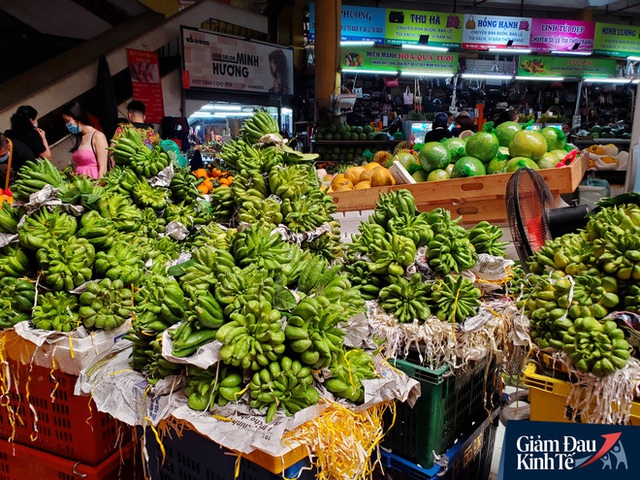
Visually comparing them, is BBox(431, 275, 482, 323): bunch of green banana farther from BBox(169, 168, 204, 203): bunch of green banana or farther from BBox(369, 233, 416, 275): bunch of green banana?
BBox(169, 168, 204, 203): bunch of green banana

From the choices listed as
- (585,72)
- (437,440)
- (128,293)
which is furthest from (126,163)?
(585,72)

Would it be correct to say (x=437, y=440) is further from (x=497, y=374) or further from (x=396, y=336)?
(x=497, y=374)

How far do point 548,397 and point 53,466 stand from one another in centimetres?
188

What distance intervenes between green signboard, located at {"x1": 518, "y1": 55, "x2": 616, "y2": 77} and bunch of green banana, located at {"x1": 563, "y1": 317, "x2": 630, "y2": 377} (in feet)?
41.7

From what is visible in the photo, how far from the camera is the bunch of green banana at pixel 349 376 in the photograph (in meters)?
1.43

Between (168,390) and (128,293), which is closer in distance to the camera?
(168,390)

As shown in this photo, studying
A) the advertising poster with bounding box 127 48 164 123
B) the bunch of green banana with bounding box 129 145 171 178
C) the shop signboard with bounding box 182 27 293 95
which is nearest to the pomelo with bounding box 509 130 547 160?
the bunch of green banana with bounding box 129 145 171 178

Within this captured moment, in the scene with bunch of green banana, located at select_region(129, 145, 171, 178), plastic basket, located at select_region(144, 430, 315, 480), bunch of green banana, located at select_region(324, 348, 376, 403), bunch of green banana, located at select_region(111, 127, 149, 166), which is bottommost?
plastic basket, located at select_region(144, 430, 315, 480)

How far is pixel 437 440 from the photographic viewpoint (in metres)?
1.79

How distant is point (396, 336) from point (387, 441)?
1.47ft

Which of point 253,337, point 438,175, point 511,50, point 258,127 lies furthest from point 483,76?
point 253,337

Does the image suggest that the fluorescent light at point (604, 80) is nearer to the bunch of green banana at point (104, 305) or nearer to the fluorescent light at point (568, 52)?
the fluorescent light at point (568, 52)

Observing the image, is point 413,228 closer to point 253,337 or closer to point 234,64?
point 253,337

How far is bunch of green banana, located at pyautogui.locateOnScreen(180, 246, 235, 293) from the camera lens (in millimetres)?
1511
